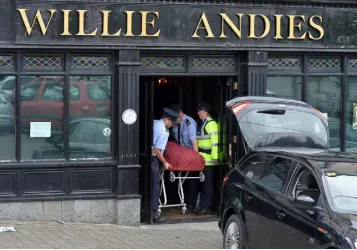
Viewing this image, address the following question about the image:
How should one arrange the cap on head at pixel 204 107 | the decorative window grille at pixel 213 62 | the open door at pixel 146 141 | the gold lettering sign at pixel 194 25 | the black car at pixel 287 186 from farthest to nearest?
the cap on head at pixel 204 107 → the decorative window grille at pixel 213 62 → the open door at pixel 146 141 → the gold lettering sign at pixel 194 25 → the black car at pixel 287 186

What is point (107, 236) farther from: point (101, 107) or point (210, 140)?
point (210, 140)

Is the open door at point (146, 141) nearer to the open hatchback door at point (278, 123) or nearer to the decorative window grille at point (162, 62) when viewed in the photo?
the decorative window grille at point (162, 62)

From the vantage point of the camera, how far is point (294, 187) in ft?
25.9

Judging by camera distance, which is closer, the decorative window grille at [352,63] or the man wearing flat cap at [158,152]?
the man wearing flat cap at [158,152]

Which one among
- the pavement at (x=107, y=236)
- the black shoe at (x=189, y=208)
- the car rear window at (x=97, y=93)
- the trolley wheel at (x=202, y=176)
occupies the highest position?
the car rear window at (x=97, y=93)

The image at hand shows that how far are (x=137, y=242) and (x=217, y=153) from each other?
9.81 ft

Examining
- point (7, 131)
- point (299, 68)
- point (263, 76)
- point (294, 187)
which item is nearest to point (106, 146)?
point (7, 131)

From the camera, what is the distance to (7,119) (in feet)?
37.1

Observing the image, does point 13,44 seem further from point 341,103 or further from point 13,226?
point 341,103

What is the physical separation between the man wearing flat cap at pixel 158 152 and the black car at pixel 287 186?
6.92 feet

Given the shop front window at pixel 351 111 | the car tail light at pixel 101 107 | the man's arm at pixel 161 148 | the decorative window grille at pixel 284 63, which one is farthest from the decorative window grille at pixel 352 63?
the car tail light at pixel 101 107

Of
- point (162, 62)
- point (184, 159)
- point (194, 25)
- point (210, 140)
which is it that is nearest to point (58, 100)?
point (162, 62)

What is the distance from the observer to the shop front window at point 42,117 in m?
11.4

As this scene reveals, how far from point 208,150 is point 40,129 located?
10.7 feet
